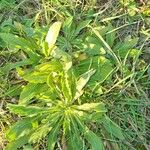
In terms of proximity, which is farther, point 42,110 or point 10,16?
point 10,16

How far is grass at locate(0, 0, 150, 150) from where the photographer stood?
214cm

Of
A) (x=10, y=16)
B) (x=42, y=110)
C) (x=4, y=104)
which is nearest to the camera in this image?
(x=42, y=110)

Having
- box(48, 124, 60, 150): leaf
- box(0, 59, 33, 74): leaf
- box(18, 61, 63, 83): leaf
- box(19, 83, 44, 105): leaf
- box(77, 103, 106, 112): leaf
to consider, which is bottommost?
box(48, 124, 60, 150): leaf

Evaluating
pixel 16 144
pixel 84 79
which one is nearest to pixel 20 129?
pixel 16 144

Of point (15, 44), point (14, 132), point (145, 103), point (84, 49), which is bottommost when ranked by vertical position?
point (145, 103)

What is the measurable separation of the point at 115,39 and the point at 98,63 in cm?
21

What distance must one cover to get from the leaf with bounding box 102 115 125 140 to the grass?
0.12 ft

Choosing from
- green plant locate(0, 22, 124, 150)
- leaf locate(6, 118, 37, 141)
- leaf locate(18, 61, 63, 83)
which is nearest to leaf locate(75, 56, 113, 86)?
green plant locate(0, 22, 124, 150)

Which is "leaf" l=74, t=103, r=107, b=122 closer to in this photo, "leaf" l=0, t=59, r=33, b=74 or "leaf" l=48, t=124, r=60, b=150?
"leaf" l=48, t=124, r=60, b=150

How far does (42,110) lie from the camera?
2.08 m

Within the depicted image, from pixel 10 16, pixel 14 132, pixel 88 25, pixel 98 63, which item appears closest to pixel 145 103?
pixel 98 63

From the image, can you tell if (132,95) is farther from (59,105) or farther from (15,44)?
(15,44)

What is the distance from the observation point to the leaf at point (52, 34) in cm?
218

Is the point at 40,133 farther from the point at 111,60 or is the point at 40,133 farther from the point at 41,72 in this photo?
the point at 111,60
